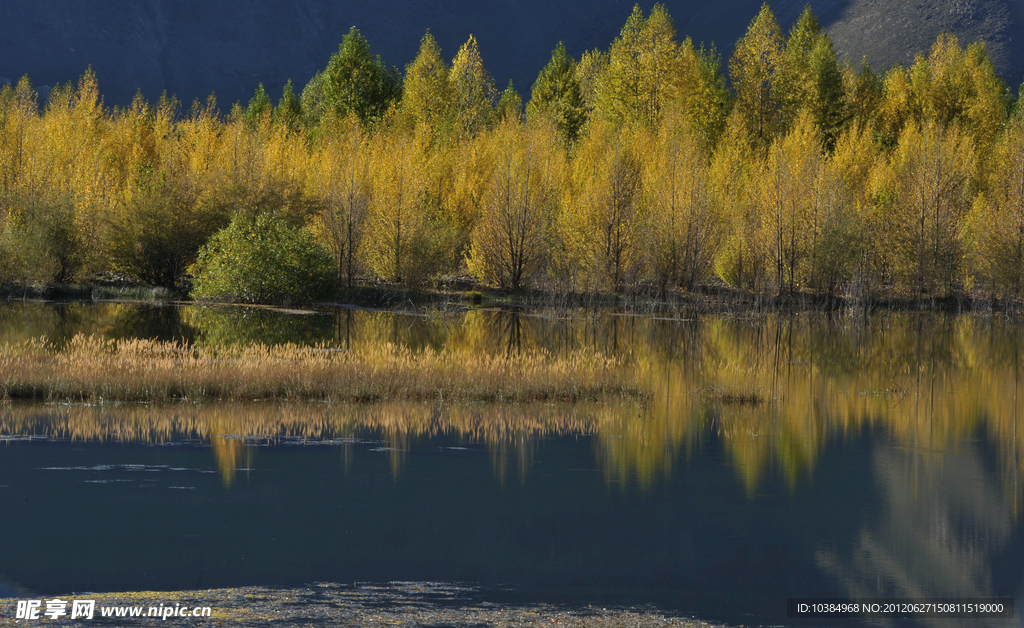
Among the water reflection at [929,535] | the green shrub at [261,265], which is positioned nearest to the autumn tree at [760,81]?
the green shrub at [261,265]

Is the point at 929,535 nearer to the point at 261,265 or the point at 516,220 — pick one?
the point at 261,265

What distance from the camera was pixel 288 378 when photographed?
23656 mm

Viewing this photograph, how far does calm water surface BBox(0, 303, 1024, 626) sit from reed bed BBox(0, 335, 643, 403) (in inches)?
37.5

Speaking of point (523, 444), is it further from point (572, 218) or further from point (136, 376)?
point (572, 218)

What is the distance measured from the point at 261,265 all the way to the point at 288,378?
26.4 metres

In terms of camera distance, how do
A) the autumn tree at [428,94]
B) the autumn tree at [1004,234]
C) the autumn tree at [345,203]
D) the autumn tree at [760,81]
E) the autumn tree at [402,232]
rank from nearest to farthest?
the autumn tree at [402,232]
the autumn tree at [345,203]
the autumn tree at [1004,234]
the autumn tree at [760,81]
the autumn tree at [428,94]

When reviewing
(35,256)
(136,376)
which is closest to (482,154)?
(35,256)

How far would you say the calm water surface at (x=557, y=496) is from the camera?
12094 millimetres

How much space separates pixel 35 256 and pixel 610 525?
4444 centimetres

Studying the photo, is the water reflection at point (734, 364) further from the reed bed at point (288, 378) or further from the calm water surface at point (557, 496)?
the reed bed at point (288, 378)

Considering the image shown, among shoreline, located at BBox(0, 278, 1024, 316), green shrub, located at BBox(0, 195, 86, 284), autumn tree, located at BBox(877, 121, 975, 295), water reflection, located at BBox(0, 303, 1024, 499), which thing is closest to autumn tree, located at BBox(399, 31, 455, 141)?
shoreline, located at BBox(0, 278, 1024, 316)

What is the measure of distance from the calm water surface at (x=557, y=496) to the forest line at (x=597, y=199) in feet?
95.7

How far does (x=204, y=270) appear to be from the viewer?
50688mm

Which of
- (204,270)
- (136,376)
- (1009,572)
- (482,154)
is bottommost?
(1009,572)
